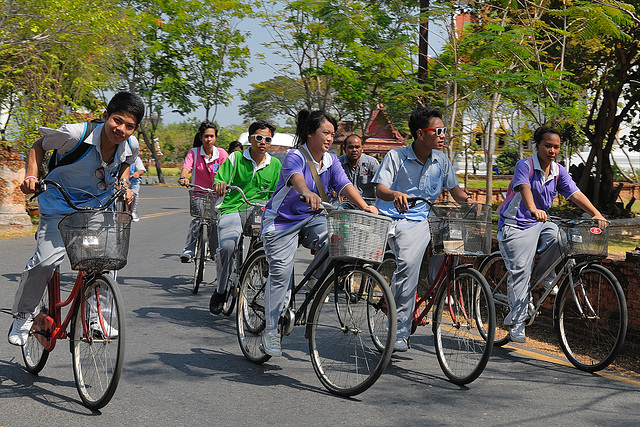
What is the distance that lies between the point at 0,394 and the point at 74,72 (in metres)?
18.9

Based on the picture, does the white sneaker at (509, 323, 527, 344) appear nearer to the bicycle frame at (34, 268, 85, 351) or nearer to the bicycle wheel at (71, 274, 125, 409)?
the bicycle wheel at (71, 274, 125, 409)

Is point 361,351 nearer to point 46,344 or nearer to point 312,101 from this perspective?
point 46,344

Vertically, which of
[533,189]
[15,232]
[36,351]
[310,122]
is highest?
[310,122]

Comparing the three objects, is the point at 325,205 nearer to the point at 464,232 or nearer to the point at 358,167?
the point at 464,232

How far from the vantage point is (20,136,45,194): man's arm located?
448cm

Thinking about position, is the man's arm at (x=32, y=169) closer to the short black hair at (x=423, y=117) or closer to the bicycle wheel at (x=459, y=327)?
the short black hair at (x=423, y=117)

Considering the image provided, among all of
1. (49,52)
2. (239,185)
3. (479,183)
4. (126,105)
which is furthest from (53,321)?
(479,183)

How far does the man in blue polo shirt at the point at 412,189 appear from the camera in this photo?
19.3ft

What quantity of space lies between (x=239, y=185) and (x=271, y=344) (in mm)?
2505

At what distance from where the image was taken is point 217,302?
759 cm

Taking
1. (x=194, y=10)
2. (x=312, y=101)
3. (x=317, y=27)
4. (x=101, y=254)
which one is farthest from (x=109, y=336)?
(x=194, y=10)

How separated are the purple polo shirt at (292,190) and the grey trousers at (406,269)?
687 mm

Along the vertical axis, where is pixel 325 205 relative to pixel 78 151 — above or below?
below

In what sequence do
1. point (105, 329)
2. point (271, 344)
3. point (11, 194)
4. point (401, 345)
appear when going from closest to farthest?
1. point (105, 329)
2. point (271, 344)
3. point (401, 345)
4. point (11, 194)
